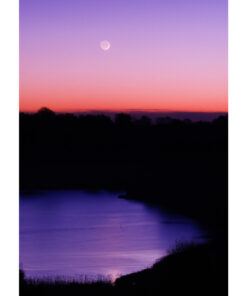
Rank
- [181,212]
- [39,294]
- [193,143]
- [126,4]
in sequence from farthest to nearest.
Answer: [181,212]
[193,143]
[126,4]
[39,294]

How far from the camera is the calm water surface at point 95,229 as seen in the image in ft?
29.4

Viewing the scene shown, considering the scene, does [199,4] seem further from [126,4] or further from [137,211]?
[137,211]

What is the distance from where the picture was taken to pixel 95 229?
33.1 ft

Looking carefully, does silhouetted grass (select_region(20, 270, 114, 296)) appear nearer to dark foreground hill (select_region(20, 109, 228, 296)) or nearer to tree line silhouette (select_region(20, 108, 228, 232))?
dark foreground hill (select_region(20, 109, 228, 296))

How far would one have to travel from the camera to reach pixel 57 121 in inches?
389

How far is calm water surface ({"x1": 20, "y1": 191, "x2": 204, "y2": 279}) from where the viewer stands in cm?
896
